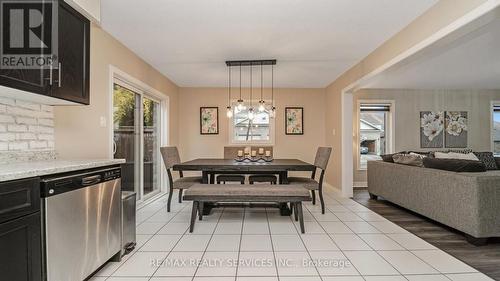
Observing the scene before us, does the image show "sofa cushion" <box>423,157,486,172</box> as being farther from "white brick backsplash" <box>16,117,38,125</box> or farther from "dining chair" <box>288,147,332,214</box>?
"white brick backsplash" <box>16,117,38,125</box>

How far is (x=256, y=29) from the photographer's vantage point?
3070 millimetres

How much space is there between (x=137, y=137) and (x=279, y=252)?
2819mm

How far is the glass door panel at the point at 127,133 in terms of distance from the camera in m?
3.62

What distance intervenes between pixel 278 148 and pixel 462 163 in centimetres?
367

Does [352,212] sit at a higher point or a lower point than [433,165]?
lower

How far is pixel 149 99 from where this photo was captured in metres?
4.77

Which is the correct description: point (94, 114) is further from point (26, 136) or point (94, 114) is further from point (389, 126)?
point (389, 126)

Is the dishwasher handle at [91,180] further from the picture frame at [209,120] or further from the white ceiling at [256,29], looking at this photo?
the picture frame at [209,120]

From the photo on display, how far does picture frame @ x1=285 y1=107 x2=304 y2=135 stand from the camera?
6.26 m

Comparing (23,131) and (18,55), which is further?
(23,131)

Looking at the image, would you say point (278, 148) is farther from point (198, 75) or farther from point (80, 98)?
point (80, 98)

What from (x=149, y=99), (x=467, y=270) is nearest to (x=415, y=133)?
(x=467, y=270)

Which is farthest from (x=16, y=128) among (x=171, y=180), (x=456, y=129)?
(x=456, y=129)

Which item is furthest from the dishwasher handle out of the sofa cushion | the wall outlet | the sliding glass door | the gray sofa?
the sofa cushion
